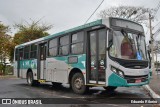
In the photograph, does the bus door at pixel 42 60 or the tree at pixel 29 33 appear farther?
the tree at pixel 29 33

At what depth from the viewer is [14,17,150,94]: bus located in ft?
35.5

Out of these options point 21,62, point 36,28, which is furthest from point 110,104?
point 36,28

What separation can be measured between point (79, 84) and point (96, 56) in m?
1.80

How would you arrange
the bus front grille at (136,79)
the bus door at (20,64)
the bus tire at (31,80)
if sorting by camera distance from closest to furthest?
1. the bus front grille at (136,79)
2. the bus tire at (31,80)
3. the bus door at (20,64)

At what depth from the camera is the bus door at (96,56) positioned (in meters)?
11.3

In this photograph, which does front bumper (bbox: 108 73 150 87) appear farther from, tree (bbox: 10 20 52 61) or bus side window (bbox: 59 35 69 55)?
tree (bbox: 10 20 52 61)

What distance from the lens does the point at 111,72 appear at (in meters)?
10.7

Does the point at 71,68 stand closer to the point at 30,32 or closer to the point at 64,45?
the point at 64,45

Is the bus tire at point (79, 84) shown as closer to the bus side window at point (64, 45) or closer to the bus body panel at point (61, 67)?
the bus body panel at point (61, 67)

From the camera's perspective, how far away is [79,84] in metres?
12.6

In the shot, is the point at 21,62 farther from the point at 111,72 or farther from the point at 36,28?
the point at 36,28

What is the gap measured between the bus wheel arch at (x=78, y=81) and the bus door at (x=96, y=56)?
22.9 inches

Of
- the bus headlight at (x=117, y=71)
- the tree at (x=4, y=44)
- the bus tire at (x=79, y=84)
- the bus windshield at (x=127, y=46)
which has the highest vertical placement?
the tree at (x=4, y=44)

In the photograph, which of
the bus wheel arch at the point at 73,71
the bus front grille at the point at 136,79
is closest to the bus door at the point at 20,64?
the bus wheel arch at the point at 73,71
